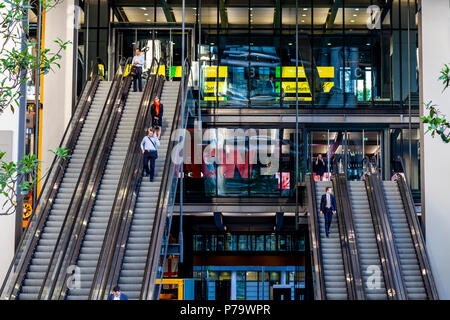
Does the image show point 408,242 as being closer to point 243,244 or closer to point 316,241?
point 316,241

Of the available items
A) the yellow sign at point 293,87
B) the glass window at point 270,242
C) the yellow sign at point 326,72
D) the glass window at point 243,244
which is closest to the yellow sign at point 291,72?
the yellow sign at point 293,87

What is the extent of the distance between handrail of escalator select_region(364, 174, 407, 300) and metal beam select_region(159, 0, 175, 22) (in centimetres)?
1134

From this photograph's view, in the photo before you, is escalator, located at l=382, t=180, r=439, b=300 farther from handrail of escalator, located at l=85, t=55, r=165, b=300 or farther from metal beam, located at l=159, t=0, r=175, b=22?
metal beam, located at l=159, t=0, r=175, b=22

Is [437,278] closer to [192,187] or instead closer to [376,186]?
[376,186]

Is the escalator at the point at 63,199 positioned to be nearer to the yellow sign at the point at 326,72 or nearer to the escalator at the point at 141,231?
the escalator at the point at 141,231

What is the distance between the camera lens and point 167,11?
27.1 m

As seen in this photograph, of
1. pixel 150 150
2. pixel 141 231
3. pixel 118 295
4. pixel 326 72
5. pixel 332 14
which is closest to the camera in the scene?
pixel 118 295

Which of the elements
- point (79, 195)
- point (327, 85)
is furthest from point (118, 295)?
point (327, 85)

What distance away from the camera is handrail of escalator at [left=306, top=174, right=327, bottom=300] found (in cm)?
1627

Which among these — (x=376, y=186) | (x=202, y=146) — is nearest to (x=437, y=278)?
(x=376, y=186)

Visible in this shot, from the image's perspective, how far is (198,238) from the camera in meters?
29.0

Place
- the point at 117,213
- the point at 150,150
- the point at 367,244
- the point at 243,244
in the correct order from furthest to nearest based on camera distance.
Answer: the point at 243,244 → the point at 367,244 → the point at 150,150 → the point at 117,213

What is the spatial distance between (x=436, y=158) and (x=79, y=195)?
A: 930cm
